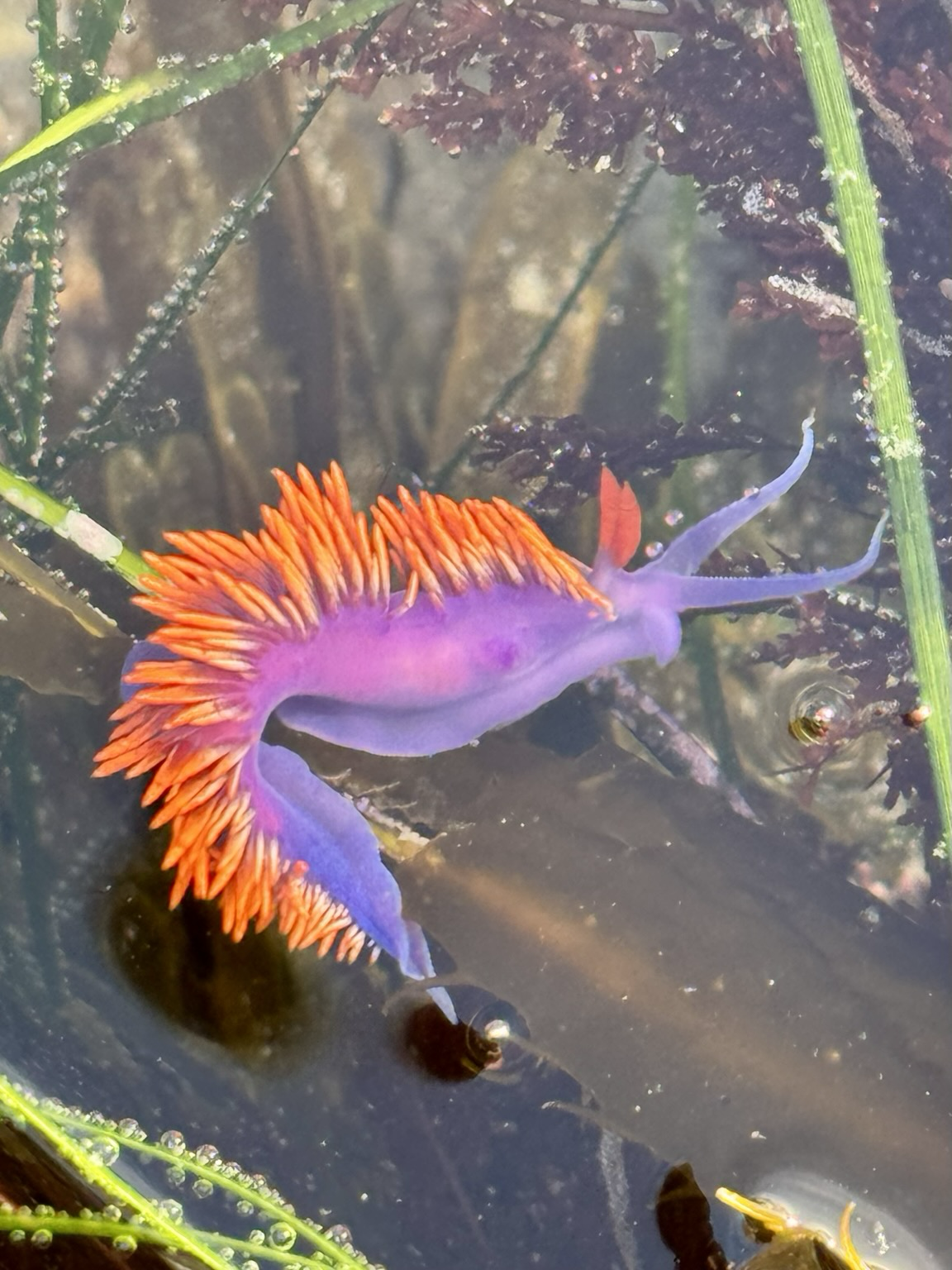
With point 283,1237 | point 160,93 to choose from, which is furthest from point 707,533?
point 283,1237

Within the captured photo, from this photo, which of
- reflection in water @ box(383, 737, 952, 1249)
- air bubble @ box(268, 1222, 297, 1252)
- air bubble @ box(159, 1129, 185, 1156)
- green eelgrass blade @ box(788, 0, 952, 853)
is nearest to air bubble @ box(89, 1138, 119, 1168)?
air bubble @ box(159, 1129, 185, 1156)

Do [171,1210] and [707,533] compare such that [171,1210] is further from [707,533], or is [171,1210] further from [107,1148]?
[707,533]

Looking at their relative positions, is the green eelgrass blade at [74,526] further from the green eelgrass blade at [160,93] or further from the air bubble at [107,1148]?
the air bubble at [107,1148]

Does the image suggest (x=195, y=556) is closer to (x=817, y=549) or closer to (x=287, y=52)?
(x=287, y=52)

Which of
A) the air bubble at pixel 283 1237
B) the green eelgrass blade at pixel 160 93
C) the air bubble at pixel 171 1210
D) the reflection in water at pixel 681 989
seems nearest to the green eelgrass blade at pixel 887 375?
the reflection in water at pixel 681 989

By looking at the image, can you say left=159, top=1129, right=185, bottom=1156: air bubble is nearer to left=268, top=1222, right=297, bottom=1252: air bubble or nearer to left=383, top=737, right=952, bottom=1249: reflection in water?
left=268, top=1222, right=297, bottom=1252: air bubble

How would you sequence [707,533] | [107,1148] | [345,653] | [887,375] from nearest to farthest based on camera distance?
[345,653]
[107,1148]
[707,533]
[887,375]
